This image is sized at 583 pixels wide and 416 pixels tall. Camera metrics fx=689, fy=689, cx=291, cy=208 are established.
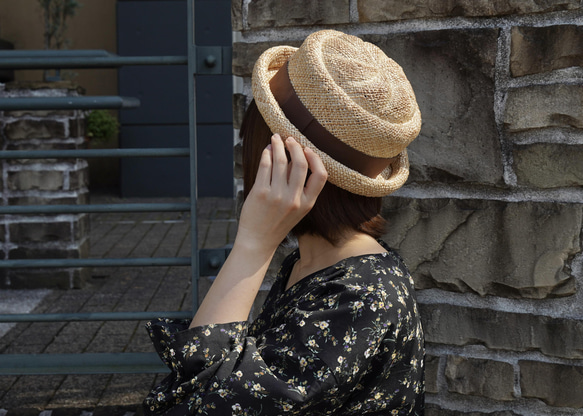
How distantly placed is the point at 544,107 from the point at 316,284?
0.79m

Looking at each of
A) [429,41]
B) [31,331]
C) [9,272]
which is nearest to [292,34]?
[429,41]

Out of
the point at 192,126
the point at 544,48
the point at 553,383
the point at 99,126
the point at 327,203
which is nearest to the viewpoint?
the point at 327,203

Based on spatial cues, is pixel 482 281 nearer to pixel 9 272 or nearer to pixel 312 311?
pixel 312 311

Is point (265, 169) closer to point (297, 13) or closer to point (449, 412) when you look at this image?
point (297, 13)

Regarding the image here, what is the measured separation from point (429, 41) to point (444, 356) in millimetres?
872

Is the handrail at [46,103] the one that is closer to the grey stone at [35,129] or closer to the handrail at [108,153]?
the handrail at [108,153]

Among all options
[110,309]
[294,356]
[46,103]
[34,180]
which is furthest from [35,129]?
[294,356]

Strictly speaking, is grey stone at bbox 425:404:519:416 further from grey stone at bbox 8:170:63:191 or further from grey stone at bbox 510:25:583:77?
grey stone at bbox 8:170:63:191

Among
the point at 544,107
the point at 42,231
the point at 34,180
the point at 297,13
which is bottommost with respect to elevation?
the point at 42,231

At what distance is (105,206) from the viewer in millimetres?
2312

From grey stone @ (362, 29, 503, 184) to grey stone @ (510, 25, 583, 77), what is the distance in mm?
59

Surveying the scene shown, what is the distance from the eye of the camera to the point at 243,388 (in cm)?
131

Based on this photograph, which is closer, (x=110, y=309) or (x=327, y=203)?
(x=327, y=203)

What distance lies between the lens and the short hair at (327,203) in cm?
152
